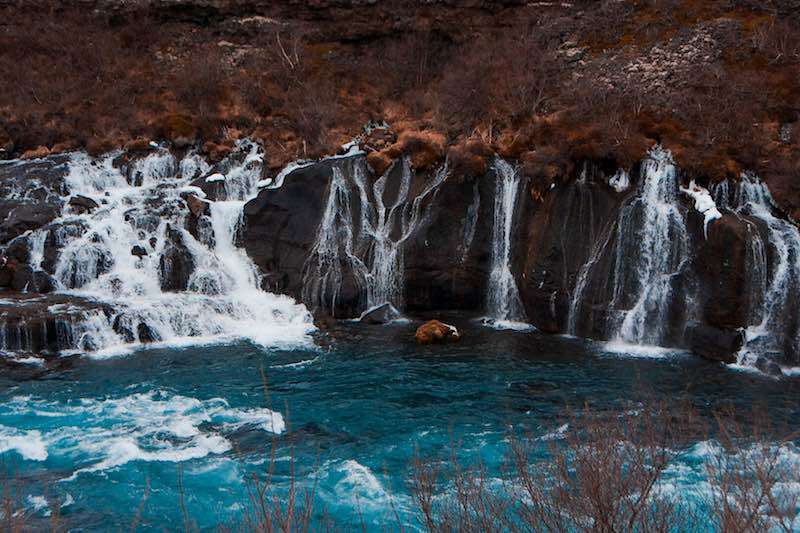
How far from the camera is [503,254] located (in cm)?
2550

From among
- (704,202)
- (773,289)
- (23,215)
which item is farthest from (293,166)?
(773,289)

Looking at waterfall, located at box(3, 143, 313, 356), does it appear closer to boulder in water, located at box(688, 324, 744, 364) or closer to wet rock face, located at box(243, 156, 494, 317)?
wet rock face, located at box(243, 156, 494, 317)

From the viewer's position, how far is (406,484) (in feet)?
44.7

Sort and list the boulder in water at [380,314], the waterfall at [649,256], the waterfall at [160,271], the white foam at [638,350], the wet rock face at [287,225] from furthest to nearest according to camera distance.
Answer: the wet rock face at [287,225], the boulder in water at [380,314], the waterfall at [160,271], the waterfall at [649,256], the white foam at [638,350]

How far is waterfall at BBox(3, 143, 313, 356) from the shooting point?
22.7 metres

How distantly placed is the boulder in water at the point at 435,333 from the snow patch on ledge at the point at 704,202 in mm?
8554

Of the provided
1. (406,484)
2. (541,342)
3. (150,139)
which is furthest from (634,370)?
(150,139)

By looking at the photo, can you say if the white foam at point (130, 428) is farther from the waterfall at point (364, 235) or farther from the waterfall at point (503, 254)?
the waterfall at point (503, 254)

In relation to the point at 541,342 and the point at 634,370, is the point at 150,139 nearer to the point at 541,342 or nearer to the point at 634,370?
the point at 541,342

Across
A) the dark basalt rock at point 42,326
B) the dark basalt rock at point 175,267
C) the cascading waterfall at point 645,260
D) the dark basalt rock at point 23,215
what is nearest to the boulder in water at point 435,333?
the cascading waterfall at point 645,260

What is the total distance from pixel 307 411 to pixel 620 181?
13833 mm

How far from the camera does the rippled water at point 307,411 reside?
13.5 metres

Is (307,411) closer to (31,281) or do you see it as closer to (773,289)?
(31,281)

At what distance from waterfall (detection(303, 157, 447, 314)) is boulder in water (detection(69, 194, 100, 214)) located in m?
9.19
